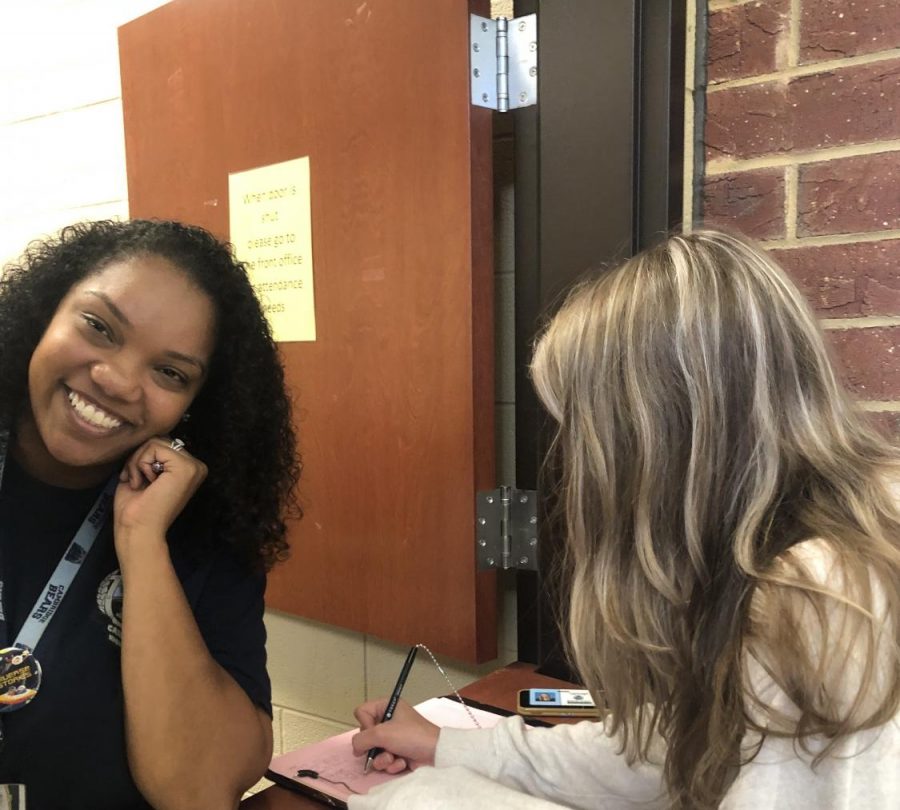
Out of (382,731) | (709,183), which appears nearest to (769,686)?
(382,731)

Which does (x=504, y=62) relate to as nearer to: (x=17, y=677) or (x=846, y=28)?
(x=846, y=28)

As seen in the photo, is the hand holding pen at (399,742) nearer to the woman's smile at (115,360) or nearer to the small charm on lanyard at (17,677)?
the small charm on lanyard at (17,677)

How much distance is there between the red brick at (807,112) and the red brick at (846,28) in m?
0.03

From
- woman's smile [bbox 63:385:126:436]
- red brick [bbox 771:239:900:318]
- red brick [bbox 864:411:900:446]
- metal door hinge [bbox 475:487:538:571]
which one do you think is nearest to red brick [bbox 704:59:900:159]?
red brick [bbox 771:239:900:318]

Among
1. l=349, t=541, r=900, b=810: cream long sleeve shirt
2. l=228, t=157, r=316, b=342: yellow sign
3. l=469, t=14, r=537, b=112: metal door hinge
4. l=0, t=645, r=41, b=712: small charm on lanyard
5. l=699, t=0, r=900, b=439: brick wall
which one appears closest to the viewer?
l=349, t=541, r=900, b=810: cream long sleeve shirt

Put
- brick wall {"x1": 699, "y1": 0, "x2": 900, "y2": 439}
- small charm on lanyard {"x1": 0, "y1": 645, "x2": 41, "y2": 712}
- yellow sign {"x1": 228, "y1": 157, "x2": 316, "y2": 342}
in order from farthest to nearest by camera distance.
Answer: yellow sign {"x1": 228, "y1": 157, "x2": 316, "y2": 342} < brick wall {"x1": 699, "y1": 0, "x2": 900, "y2": 439} < small charm on lanyard {"x1": 0, "y1": 645, "x2": 41, "y2": 712}

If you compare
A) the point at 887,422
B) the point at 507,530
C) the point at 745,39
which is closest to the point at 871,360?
the point at 887,422

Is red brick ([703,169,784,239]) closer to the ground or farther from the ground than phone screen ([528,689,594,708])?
farther from the ground

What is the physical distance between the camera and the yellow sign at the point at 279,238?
4.80ft

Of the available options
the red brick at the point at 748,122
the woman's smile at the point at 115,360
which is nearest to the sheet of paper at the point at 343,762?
the woman's smile at the point at 115,360

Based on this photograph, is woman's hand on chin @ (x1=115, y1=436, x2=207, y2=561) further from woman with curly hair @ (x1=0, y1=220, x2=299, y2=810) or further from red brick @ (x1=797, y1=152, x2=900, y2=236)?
red brick @ (x1=797, y1=152, x2=900, y2=236)

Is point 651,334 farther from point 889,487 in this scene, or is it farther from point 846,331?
point 846,331

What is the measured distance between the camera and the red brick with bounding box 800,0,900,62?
1.04m

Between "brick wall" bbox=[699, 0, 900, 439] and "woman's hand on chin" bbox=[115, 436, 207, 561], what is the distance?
862mm
